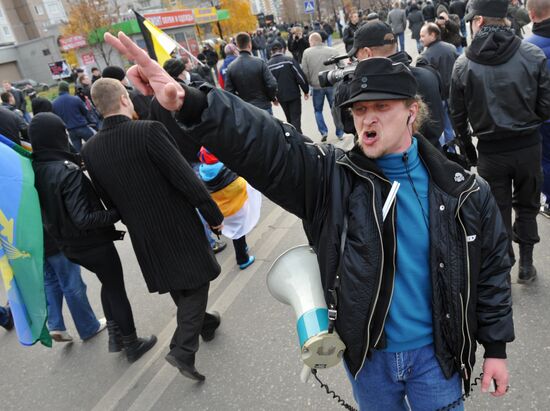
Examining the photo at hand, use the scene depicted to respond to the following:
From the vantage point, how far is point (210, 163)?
4.62m

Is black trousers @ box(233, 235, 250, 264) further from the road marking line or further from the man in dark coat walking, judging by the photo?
the man in dark coat walking

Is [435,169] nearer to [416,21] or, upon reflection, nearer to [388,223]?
[388,223]

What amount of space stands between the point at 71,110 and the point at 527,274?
29.4ft

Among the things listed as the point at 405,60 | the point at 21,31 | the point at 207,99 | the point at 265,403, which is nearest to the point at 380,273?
the point at 207,99

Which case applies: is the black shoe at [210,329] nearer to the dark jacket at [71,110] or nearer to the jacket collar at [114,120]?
the jacket collar at [114,120]

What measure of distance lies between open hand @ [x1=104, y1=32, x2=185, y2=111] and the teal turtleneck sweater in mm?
771

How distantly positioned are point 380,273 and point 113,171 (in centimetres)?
197

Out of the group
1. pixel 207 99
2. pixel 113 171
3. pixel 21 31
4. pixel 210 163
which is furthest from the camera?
pixel 21 31

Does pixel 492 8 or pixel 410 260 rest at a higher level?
pixel 492 8

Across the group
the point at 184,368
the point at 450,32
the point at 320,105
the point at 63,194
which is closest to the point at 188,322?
the point at 184,368

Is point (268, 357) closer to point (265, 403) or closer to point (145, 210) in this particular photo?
point (265, 403)

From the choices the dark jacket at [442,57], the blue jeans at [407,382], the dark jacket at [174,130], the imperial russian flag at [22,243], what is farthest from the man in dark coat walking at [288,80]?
the blue jeans at [407,382]

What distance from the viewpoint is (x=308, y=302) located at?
1.66 metres

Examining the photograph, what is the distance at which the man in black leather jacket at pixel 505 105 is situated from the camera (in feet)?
9.59
